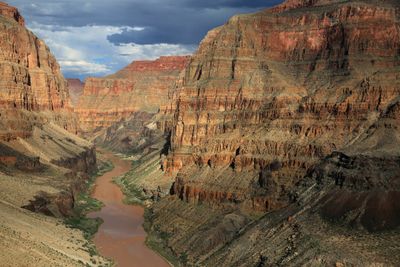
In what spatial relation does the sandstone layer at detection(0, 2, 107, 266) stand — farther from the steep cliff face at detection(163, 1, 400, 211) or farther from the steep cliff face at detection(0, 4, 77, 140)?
the steep cliff face at detection(163, 1, 400, 211)

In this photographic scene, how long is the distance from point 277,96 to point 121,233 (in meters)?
31.1

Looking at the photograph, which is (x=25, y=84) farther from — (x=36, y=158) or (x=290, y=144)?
(x=290, y=144)

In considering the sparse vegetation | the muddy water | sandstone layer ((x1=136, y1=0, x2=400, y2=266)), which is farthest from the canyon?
the sparse vegetation

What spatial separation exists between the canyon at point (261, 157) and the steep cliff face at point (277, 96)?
0.72 feet

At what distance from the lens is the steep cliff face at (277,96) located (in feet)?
237

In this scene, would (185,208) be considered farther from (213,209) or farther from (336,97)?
(336,97)

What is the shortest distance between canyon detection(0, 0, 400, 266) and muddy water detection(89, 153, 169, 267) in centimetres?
86

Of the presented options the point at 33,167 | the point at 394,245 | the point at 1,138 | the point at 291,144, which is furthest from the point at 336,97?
the point at 1,138

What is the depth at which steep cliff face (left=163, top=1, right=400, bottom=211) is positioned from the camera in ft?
237

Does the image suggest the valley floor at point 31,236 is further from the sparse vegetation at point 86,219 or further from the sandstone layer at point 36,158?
the sparse vegetation at point 86,219

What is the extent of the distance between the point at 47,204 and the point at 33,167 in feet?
67.5

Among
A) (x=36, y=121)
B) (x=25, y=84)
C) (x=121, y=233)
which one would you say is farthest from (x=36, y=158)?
(x=25, y=84)

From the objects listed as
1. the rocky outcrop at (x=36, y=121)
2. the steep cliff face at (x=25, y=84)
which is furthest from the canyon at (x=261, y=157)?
the steep cliff face at (x=25, y=84)

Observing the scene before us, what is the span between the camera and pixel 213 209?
72625mm
